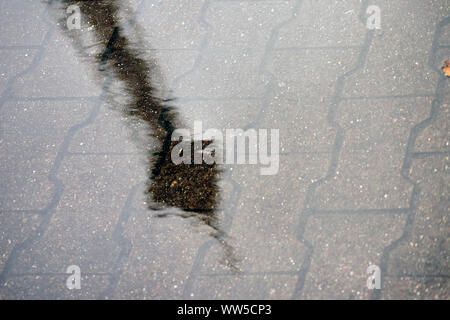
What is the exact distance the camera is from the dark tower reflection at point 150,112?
224 cm

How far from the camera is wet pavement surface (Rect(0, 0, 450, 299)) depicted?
6.62 feet

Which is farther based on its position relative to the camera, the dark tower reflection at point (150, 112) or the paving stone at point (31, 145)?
the paving stone at point (31, 145)

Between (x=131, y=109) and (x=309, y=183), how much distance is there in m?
1.13

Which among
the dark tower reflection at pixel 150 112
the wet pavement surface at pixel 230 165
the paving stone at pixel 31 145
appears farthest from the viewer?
the paving stone at pixel 31 145

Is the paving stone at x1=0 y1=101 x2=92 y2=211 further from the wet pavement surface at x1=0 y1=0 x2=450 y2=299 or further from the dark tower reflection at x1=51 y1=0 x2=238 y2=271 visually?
the dark tower reflection at x1=51 y1=0 x2=238 y2=271

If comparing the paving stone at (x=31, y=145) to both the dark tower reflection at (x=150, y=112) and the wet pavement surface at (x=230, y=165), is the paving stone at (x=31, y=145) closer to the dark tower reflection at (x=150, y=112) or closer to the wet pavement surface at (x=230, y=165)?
the wet pavement surface at (x=230, y=165)

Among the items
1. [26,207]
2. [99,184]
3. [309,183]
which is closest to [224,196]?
[309,183]

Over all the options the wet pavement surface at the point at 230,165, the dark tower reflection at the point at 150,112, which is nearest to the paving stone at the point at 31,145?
the wet pavement surface at the point at 230,165

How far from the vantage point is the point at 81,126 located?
2.61 metres

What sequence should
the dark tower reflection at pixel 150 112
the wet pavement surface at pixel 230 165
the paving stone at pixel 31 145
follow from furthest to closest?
the paving stone at pixel 31 145 < the dark tower reflection at pixel 150 112 < the wet pavement surface at pixel 230 165

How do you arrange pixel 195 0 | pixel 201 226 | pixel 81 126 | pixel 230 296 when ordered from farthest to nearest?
pixel 195 0 < pixel 81 126 < pixel 201 226 < pixel 230 296

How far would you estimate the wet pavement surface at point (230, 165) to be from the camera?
6.62 ft

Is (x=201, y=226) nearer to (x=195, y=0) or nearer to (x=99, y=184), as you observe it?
(x=99, y=184)

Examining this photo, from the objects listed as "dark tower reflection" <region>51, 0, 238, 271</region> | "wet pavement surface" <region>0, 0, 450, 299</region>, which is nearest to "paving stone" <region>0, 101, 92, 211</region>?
"wet pavement surface" <region>0, 0, 450, 299</region>
